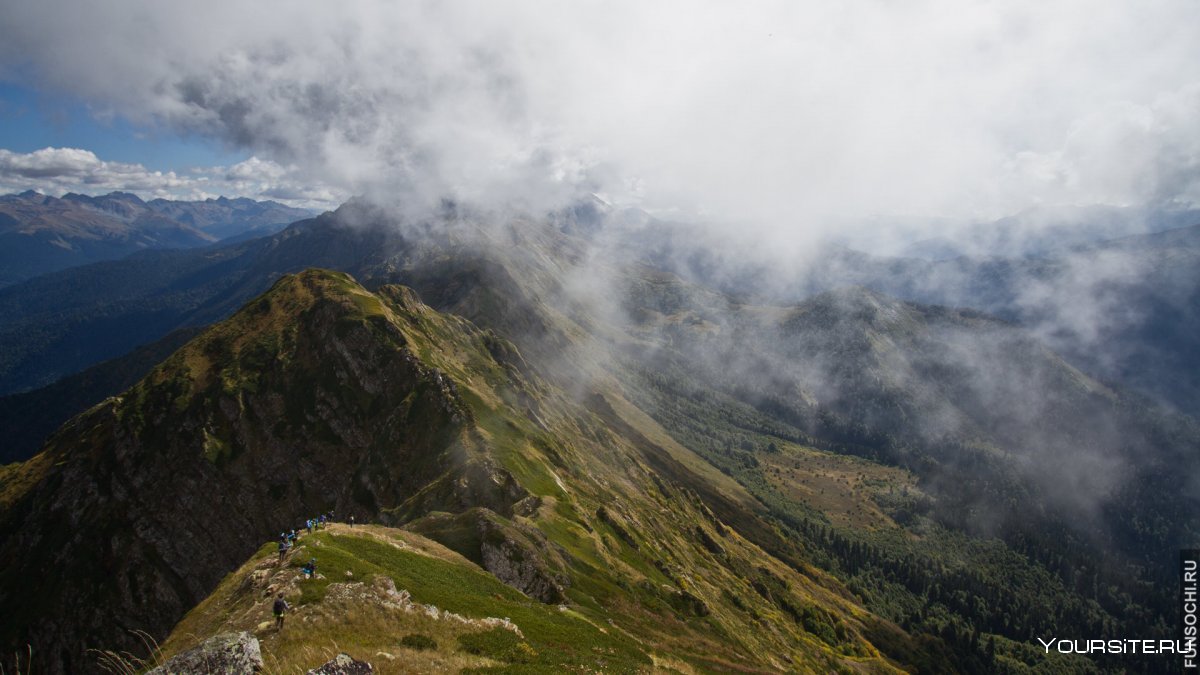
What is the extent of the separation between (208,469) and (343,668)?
15260 cm

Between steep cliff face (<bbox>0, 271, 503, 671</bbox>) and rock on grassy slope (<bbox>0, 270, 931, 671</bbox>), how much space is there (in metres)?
0.44

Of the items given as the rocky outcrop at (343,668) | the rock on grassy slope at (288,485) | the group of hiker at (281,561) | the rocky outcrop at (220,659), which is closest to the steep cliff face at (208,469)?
the rock on grassy slope at (288,485)

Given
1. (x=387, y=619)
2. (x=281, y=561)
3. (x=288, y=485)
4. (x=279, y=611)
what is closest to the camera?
(x=279, y=611)

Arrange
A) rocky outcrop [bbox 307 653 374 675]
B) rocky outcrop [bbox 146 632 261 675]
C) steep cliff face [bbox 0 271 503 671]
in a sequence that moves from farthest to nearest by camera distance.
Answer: steep cliff face [bbox 0 271 503 671], rocky outcrop [bbox 146 632 261 675], rocky outcrop [bbox 307 653 374 675]

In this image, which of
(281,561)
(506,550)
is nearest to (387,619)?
(281,561)

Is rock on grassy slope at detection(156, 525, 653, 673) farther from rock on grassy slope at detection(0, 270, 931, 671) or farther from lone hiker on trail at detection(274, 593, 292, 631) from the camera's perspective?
rock on grassy slope at detection(0, 270, 931, 671)

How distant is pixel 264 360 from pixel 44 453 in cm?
7266

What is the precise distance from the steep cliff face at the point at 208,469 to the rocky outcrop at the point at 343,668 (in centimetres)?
8273

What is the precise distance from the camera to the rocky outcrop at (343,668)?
958 inches

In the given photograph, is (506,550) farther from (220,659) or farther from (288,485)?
(288,485)

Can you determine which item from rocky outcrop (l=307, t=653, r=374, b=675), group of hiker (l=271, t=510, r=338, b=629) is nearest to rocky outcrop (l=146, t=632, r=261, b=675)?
rocky outcrop (l=307, t=653, r=374, b=675)

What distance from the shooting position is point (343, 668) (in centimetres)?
2505

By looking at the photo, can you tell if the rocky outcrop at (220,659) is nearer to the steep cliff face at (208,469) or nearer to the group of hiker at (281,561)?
the group of hiker at (281,561)

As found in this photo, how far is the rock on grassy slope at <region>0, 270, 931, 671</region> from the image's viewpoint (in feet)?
356
